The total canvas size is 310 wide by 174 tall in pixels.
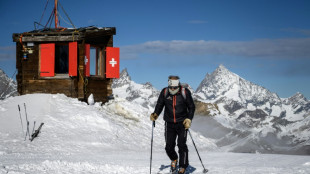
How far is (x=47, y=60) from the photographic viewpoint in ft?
63.9

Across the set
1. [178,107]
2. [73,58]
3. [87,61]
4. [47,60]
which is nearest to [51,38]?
[47,60]

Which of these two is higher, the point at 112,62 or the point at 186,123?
→ the point at 112,62

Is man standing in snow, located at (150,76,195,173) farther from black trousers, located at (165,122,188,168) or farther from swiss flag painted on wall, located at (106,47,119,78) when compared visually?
swiss flag painted on wall, located at (106,47,119,78)

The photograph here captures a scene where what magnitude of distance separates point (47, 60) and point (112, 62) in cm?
341

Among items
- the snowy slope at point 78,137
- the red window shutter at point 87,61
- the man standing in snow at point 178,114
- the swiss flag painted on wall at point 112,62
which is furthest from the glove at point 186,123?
the swiss flag painted on wall at point 112,62

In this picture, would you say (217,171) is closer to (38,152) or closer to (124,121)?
(38,152)

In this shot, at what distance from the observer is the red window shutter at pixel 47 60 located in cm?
1941

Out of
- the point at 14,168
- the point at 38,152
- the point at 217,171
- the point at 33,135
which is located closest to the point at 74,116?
the point at 33,135

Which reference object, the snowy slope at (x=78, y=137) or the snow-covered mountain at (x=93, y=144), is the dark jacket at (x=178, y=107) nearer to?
the snow-covered mountain at (x=93, y=144)

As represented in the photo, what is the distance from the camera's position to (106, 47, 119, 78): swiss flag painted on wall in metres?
21.1

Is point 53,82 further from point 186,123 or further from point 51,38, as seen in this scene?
point 186,123

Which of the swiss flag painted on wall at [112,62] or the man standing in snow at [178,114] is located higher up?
the swiss flag painted on wall at [112,62]

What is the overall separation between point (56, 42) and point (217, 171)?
12702mm

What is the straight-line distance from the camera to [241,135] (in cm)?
13912
